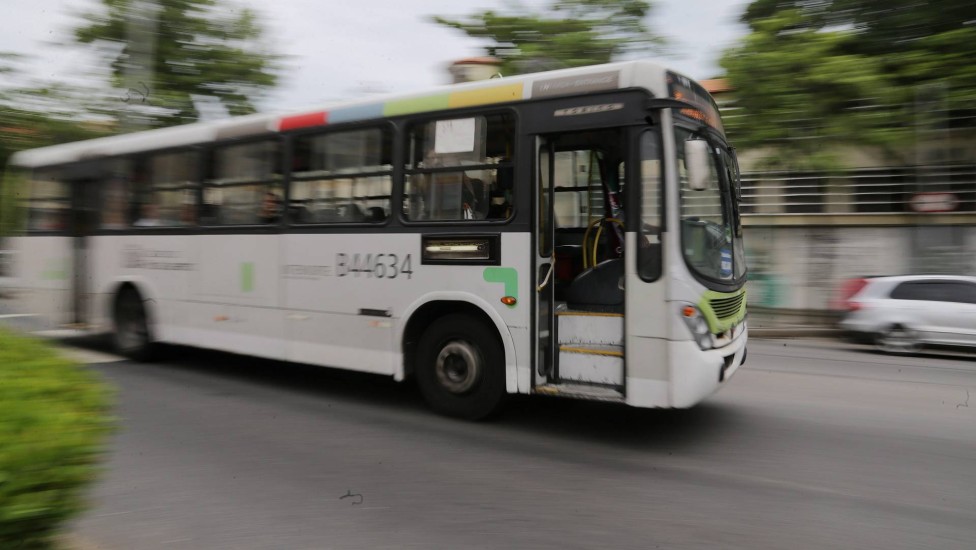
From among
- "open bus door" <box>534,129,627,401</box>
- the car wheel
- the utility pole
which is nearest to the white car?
the car wheel

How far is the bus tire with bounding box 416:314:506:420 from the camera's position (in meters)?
6.02

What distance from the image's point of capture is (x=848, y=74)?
14.2m

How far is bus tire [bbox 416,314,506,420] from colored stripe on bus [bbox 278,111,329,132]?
95.4 inches

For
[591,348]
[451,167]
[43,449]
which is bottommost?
[591,348]

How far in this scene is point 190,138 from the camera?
845 cm

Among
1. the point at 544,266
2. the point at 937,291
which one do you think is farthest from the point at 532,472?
the point at 937,291

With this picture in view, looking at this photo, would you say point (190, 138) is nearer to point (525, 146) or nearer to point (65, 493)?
point (525, 146)

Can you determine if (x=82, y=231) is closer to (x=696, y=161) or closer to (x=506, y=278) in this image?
(x=506, y=278)

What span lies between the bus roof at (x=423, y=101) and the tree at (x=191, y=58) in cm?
1322

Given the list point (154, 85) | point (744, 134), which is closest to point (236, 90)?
point (154, 85)

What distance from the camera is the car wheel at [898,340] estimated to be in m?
11.7

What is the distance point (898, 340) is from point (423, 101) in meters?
9.51

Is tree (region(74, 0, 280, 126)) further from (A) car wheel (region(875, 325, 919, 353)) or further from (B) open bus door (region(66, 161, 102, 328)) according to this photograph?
(A) car wheel (region(875, 325, 919, 353))

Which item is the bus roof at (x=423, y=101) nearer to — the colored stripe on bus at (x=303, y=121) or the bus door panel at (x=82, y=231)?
the colored stripe on bus at (x=303, y=121)
